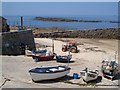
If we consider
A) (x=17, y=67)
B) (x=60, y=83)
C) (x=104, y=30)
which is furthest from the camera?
(x=104, y=30)

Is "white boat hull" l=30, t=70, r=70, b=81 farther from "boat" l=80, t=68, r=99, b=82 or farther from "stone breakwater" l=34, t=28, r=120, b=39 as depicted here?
"stone breakwater" l=34, t=28, r=120, b=39

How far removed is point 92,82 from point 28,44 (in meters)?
12.4

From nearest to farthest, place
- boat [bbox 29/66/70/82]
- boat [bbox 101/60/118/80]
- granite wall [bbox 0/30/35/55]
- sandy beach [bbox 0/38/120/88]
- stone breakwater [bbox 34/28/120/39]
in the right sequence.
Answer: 1. sandy beach [bbox 0/38/120/88]
2. boat [bbox 29/66/70/82]
3. boat [bbox 101/60/118/80]
4. granite wall [bbox 0/30/35/55]
5. stone breakwater [bbox 34/28/120/39]

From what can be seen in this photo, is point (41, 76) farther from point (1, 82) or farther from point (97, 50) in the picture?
point (97, 50)

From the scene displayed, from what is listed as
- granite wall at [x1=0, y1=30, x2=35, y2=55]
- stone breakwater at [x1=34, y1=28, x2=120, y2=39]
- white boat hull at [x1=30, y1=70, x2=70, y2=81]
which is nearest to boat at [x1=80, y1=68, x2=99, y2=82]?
white boat hull at [x1=30, y1=70, x2=70, y2=81]

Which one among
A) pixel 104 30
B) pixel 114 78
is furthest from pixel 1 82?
pixel 104 30

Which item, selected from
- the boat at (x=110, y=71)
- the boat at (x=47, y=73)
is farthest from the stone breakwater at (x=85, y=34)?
the boat at (x=47, y=73)

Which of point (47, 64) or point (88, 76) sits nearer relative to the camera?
point (88, 76)

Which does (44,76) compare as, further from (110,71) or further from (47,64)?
(47,64)

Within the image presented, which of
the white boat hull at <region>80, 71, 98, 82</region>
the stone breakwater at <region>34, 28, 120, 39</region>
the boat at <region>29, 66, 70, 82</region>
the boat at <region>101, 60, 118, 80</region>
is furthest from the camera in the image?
the stone breakwater at <region>34, 28, 120, 39</region>

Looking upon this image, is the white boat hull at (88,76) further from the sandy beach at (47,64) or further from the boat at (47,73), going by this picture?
the boat at (47,73)

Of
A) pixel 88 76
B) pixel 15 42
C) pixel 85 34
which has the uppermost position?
pixel 85 34

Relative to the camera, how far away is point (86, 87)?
1991cm

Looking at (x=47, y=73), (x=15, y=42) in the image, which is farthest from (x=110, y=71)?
(x=15, y=42)
